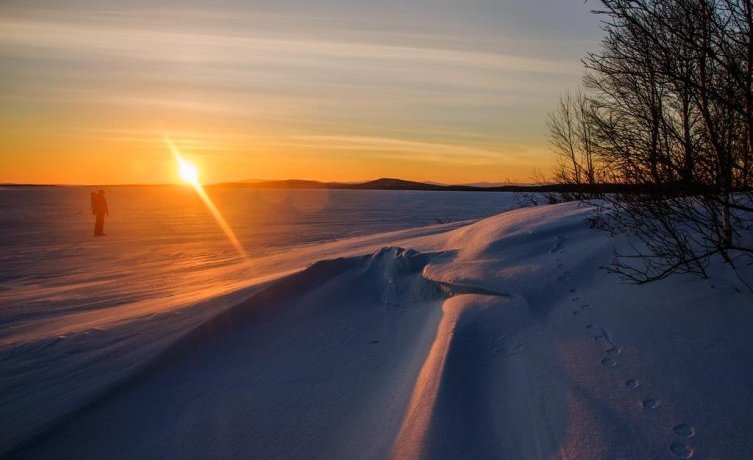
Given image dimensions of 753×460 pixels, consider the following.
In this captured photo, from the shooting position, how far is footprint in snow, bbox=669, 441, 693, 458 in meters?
2.62

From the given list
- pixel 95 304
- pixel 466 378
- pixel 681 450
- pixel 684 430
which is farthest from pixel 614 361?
pixel 95 304

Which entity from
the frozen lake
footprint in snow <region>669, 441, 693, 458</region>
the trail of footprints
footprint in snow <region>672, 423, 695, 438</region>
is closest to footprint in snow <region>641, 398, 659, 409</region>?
the trail of footprints

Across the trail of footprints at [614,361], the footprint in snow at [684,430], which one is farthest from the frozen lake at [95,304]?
the footprint in snow at [684,430]

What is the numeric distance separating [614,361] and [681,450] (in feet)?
2.96

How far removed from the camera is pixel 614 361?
3.52m

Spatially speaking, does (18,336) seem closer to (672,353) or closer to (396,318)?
(396,318)

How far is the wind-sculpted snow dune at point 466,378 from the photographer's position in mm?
2959

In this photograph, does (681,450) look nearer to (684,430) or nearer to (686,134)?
(684,430)

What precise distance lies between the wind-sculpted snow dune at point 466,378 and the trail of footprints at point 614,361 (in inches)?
0.5

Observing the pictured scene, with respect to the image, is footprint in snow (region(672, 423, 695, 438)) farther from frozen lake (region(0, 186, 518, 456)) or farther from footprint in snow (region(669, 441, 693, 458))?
frozen lake (region(0, 186, 518, 456))

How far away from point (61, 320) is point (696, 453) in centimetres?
651

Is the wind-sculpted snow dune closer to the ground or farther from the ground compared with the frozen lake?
closer to the ground

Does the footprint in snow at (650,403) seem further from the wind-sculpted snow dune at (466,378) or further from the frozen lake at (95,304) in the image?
the frozen lake at (95,304)

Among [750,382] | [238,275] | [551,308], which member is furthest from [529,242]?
[238,275]
